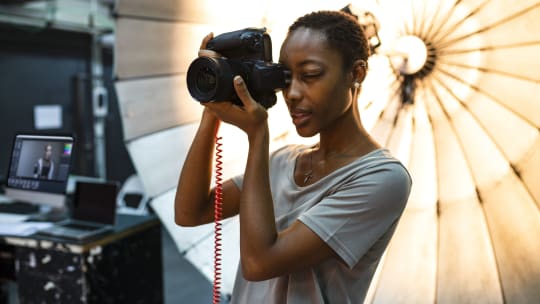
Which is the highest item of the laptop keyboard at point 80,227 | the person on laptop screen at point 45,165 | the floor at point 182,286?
the person on laptop screen at point 45,165

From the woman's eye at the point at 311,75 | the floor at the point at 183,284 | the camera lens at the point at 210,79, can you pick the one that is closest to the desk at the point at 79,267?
the floor at the point at 183,284

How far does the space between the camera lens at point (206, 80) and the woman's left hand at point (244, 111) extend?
1.1 inches

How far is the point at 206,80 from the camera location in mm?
786

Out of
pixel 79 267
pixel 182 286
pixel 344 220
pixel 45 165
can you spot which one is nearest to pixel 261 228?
pixel 344 220

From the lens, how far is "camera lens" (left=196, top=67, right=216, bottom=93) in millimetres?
772

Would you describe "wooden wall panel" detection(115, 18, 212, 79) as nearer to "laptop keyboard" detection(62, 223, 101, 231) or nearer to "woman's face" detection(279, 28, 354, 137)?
"woman's face" detection(279, 28, 354, 137)

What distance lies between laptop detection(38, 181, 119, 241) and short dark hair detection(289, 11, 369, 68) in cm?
148

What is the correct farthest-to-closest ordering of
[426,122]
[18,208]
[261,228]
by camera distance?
[18,208]
[426,122]
[261,228]

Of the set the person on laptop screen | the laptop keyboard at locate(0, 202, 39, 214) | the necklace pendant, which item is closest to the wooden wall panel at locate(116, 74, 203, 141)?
the necklace pendant

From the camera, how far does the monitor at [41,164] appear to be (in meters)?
1.91

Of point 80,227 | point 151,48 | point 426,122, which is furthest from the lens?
point 80,227

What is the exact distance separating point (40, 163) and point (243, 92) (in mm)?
1535

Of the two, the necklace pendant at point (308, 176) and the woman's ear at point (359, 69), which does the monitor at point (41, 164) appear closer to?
the necklace pendant at point (308, 176)

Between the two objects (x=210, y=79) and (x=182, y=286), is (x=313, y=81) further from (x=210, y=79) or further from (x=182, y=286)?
(x=182, y=286)
